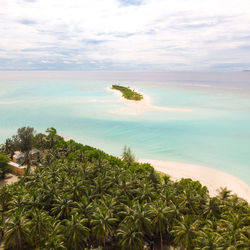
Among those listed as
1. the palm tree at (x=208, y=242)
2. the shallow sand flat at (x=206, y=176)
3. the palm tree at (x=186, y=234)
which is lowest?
the shallow sand flat at (x=206, y=176)

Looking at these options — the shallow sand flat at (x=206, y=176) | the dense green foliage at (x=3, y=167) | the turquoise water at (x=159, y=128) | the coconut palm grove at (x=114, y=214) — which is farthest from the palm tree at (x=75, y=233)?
the turquoise water at (x=159, y=128)

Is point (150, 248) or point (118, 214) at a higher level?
point (118, 214)

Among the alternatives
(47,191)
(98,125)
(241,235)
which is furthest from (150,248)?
(98,125)

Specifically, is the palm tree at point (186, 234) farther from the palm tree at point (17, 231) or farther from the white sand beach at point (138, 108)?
the white sand beach at point (138, 108)

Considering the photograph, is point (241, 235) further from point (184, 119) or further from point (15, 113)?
point (15, 113)

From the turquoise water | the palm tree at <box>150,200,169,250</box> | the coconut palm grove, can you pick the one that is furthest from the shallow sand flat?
the palm tree at <box>150,200,169,250</box>

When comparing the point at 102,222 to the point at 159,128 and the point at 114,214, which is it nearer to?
the point at 114,214

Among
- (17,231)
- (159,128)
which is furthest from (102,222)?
(159,128)
